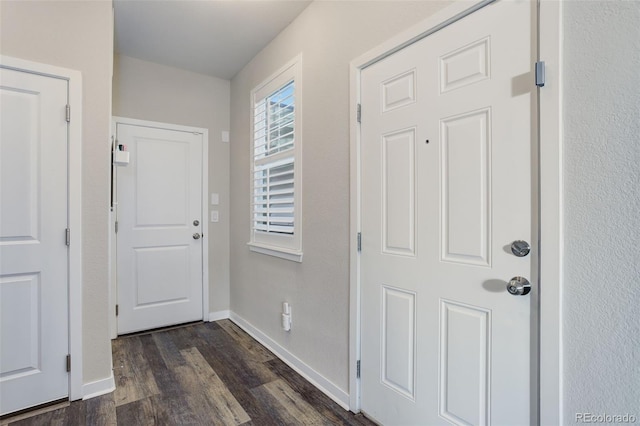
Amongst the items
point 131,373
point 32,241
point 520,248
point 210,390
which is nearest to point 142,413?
point 210,390

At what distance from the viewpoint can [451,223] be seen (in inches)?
55.2

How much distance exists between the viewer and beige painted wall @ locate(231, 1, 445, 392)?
185cm

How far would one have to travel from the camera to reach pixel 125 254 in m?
3.04

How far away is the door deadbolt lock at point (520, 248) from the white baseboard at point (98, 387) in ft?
8.08

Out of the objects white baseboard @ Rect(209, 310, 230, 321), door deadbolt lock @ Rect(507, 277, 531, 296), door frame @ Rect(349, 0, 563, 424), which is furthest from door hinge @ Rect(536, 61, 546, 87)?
white baseboard @ Rect(209, 310, 230, 321)

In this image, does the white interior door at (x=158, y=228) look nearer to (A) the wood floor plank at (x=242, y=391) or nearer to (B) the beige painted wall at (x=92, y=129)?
(A) the wood floor plank at (x=242, y=391)

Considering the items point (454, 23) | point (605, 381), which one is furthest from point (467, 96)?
point (605, 381)

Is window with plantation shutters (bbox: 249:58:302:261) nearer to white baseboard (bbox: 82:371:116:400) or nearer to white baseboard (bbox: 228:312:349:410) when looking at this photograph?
white baseboard (bbox: 228:312:349:410)

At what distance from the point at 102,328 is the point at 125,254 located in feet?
3.61

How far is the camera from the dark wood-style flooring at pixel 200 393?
1.83m

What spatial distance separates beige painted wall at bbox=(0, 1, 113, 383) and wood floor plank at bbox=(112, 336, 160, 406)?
172 mm

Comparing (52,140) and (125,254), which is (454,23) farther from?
(125,254)

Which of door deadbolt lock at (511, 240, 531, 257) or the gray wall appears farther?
door deadbolt lock at (511, 240, 531, 257)

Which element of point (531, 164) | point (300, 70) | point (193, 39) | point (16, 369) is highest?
point (193, 39)
